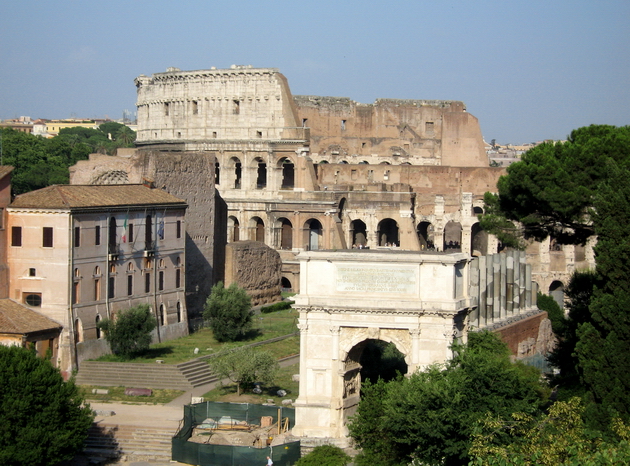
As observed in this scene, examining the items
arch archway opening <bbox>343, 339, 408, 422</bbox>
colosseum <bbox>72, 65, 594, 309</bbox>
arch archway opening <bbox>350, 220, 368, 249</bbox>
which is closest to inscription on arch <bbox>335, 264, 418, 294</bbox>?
arch archway opening <bbox>343, 339, 408, 422</bbox>

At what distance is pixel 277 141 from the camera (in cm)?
7531

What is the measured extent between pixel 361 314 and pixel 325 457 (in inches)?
145

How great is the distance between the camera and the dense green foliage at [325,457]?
29281 millimetres

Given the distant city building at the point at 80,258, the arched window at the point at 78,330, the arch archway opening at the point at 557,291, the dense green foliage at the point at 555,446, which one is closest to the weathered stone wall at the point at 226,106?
the arch archway opening at the point at 557,291

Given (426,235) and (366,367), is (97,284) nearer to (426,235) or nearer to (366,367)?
(366,367)

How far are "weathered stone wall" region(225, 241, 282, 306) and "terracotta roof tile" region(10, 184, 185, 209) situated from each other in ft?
33.6

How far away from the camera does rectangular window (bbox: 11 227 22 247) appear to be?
4047 centimetres

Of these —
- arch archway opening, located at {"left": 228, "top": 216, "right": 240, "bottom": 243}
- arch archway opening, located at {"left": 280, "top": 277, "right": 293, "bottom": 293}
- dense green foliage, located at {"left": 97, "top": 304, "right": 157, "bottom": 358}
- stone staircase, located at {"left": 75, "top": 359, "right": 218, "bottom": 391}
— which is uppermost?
arch archway opening, located at {"left": 228, "top": 216, "right": 240, "bottom": 243}

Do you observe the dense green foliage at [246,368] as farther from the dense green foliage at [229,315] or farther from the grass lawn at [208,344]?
the dense green foliage at [229,315]

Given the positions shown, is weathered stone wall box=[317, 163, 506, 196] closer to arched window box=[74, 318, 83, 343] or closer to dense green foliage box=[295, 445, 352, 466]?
arched window box=[74, 318, 83, 343]

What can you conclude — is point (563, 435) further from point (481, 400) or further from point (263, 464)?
point (263, 464)

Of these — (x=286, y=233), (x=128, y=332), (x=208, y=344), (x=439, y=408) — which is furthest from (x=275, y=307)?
(x=439, y=408)

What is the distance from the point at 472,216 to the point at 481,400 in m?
48.2

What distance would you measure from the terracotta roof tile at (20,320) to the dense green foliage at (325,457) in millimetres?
12104
